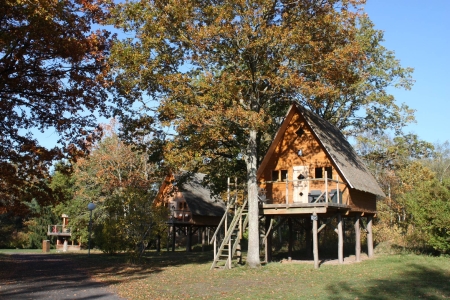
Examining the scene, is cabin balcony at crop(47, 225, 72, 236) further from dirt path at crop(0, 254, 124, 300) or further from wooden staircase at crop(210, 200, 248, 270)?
wooden staircase at crop(210, 200, 248, 270)

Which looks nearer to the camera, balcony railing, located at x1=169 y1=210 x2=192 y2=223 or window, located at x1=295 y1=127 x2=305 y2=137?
window, located at x1=295 y1=127 x2=305 y2=137

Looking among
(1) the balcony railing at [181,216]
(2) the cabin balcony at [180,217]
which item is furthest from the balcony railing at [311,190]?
(1) the balcony railing at [181,216]

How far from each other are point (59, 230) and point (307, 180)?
126ft

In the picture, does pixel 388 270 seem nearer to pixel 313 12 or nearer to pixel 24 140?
pixel 313 12

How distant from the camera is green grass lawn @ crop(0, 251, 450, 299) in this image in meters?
13.0

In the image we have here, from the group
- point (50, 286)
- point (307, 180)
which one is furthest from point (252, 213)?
point (50, 286)

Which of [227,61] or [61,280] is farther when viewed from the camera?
[227,61]

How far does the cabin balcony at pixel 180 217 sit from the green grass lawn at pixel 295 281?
20068 millimetres

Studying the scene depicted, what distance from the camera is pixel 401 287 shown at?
13953 millimetres

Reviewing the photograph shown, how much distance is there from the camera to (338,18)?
20.2 m

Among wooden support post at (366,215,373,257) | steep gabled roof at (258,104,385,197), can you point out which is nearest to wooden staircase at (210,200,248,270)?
steep gabled roof at (258,104,385,197)

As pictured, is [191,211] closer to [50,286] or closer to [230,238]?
[230,238]

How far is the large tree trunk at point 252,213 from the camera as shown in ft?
69.2

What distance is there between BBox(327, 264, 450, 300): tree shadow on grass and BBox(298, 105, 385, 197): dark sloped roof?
6.28 metres
